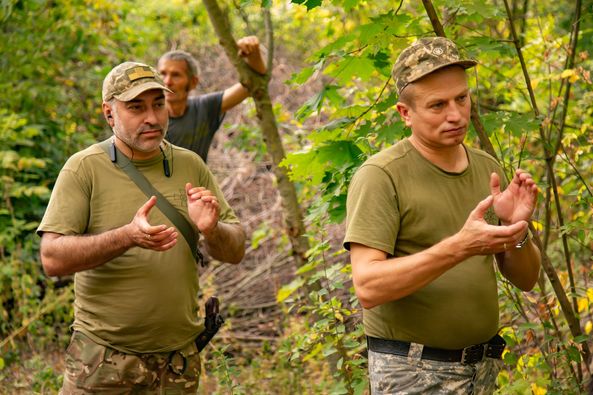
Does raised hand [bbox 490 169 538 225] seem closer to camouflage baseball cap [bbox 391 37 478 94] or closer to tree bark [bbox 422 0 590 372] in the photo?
camouflage baseball cap [bbox 391 37 478 94]

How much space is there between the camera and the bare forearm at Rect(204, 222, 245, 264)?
3994 millimetres

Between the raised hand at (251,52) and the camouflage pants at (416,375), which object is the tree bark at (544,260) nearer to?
the camouflage pants at (416,375)

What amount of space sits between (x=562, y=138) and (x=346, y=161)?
5.80 ft

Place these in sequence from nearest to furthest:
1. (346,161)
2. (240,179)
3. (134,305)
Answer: (134,305), (346,161), (240,179)

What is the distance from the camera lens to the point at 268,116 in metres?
6.14

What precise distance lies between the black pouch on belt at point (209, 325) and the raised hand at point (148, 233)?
0.77 meters

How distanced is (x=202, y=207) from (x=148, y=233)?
380mm

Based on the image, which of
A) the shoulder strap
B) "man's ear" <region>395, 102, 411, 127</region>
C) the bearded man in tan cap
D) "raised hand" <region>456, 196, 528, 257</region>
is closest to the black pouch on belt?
the bearded man in tan cap

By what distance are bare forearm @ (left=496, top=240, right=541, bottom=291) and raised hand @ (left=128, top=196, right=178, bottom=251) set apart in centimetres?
131

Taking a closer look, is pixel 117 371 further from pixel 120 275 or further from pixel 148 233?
pixel 148 233

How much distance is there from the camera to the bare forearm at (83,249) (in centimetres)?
358

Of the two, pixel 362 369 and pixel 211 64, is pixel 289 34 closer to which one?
pixel 211 64

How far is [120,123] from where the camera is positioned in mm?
4008

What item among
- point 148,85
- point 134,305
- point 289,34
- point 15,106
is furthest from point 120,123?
point 289,34
